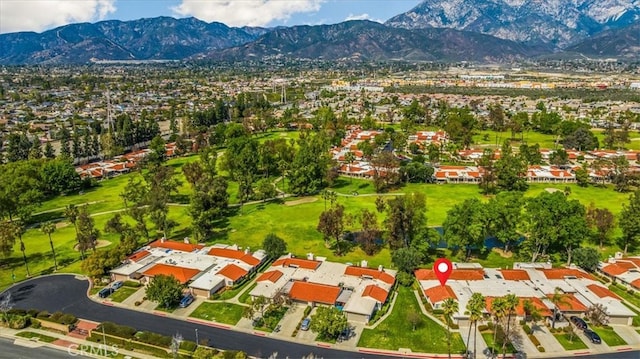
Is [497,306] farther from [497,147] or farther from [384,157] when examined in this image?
[497,147]

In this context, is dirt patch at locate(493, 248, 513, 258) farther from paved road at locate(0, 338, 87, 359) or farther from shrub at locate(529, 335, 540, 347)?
paved road at locate(0, 338, 87, 359)

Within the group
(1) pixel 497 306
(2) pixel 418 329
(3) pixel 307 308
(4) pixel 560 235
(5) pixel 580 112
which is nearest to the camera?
(1) pixel 497 306

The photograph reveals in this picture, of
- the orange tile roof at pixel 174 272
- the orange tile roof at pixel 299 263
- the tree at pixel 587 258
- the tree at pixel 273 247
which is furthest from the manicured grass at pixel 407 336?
the tree at pixel 587 258

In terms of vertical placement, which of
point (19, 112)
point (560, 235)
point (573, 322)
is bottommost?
point (573, 322)

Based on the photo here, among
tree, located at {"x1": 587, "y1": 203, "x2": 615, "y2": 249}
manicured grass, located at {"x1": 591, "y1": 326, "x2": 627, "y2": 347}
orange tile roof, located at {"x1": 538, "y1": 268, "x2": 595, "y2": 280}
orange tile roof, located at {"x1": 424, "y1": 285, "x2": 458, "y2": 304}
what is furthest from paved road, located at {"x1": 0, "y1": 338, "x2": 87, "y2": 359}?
tree, located at {"x1": 587, "y1": 203, "x2": 615, "y2": 249}

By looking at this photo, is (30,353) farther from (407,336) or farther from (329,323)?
(407,336)

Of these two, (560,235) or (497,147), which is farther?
(497,147)

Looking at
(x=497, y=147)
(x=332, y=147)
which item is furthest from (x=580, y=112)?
(x=332, y=147)
